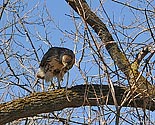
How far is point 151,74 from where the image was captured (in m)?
2.95

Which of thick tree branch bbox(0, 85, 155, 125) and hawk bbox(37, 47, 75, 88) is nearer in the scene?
thick tree branch bbox(0, 85, 155, 125)

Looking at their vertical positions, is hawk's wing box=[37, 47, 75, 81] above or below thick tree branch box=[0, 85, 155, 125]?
above

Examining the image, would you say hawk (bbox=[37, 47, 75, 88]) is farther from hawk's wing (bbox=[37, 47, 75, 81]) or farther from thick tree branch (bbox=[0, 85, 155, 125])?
thick tree branch (bbox=[0, 85, 155, 125])

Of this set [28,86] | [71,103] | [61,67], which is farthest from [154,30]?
[28,86]

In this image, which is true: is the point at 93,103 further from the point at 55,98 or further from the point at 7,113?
the point at 7,113

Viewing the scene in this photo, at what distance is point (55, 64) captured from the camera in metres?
5.29

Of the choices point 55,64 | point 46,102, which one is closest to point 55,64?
point 55,64

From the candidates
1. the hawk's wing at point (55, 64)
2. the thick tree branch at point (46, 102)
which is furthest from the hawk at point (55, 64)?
the thick tree branch at point (46, 102)

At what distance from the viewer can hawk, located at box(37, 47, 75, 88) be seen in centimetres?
521

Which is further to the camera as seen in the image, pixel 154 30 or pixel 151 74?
pixel 154 30

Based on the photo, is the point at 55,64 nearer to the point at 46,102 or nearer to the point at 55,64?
the point at 55,64

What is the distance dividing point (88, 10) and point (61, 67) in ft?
2.65

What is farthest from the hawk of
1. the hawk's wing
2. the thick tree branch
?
the thick tree branch

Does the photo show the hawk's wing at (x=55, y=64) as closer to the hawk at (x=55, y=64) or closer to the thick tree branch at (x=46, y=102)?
the hawk at (x=55, y=64)
